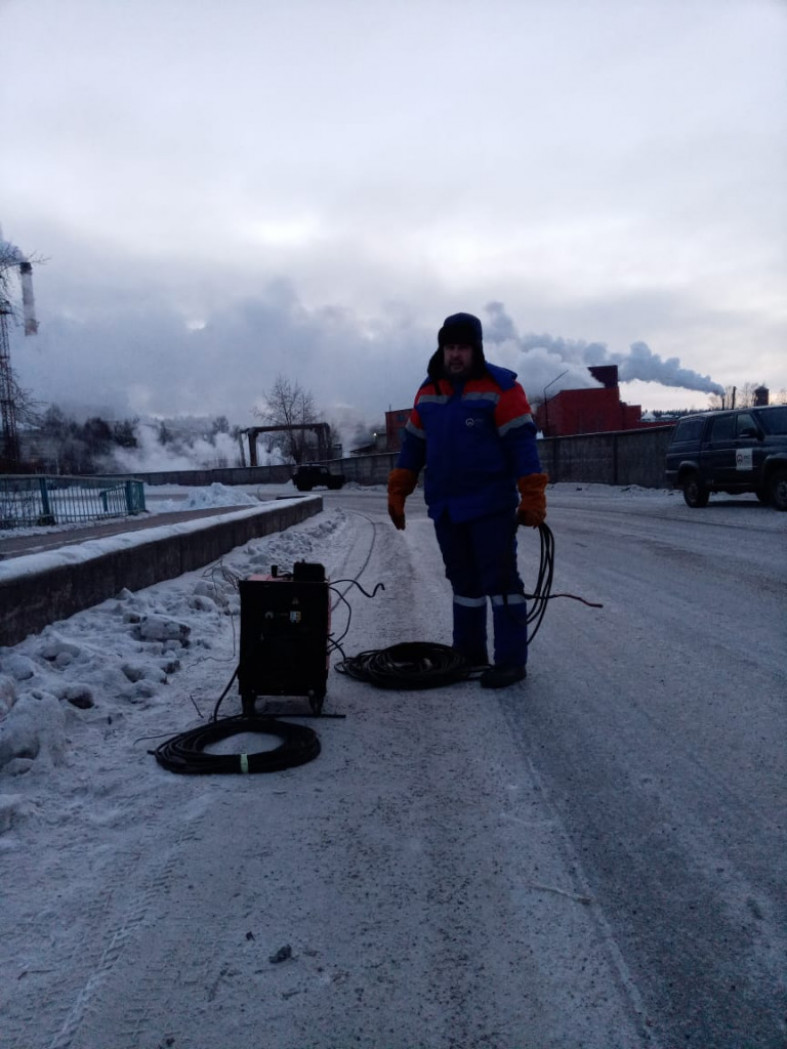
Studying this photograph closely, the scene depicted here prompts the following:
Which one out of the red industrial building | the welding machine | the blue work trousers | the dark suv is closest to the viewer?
the welding machine

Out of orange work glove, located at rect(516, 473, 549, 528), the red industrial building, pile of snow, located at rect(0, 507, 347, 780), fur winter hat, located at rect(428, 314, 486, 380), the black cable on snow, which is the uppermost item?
the red industrial building

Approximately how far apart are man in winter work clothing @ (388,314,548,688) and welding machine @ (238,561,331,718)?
96 centimetres

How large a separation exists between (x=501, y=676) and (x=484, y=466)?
113 centimetres

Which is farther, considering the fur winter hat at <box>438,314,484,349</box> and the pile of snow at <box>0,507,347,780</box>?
the fur winter hat at <box>438,314,484,349</box>

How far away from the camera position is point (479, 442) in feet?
13.8

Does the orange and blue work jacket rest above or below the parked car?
above

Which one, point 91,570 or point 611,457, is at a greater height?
point 611,457

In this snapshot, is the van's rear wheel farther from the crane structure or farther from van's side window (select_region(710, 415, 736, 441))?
the crane structure

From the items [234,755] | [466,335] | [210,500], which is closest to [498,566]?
[466,335]

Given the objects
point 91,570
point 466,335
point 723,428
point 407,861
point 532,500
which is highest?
point 466,335

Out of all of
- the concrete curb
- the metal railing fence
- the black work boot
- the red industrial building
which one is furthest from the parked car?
the black work boot

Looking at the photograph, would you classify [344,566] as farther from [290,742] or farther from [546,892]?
[546,892]

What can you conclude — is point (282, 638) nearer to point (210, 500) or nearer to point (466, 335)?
point (466, 335)

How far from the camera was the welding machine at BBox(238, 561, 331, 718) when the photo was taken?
3740mm
